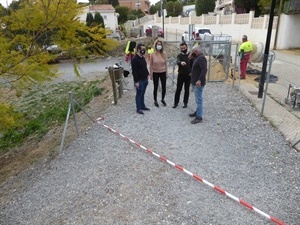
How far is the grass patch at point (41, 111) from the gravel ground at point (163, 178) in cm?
278

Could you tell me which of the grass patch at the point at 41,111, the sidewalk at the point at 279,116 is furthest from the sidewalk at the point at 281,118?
the grass patch at the point at 41,111

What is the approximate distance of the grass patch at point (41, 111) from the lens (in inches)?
344

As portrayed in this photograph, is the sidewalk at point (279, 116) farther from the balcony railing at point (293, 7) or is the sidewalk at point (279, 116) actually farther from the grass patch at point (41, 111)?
the balcony railing at point (293, 7)

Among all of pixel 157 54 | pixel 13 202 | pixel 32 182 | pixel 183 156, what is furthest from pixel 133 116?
pixel 13 202

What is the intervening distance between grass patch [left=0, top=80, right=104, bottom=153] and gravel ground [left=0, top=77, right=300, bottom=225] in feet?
9.13

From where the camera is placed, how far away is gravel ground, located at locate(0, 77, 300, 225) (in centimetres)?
346

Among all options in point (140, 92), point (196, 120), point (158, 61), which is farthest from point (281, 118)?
point (140, 92)

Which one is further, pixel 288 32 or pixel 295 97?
pixel 288 32

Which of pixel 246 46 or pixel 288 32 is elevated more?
pixel 246 46

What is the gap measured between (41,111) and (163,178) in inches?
341

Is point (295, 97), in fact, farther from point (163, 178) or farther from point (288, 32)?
point (288, 32)

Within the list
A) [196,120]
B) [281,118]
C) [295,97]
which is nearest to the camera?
[196,120]

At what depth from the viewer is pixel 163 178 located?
416 cm

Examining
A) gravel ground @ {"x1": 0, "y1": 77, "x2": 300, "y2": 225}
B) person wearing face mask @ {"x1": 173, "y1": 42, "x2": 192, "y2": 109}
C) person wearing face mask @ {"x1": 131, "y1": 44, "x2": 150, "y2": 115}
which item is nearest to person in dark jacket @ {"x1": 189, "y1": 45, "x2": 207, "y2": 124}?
person wearing face mask @ {"x1": 173, "y1": 42, "x2": 192, "y2": 109}
